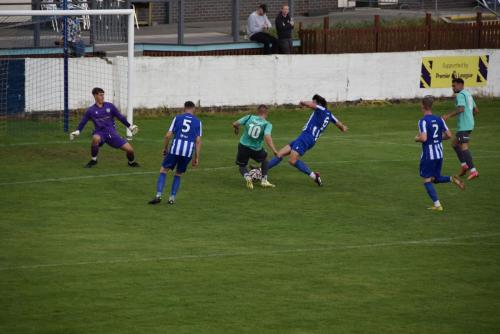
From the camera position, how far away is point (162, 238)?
55.1 ft

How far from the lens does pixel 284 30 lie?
108ft

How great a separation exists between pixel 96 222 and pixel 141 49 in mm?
14212

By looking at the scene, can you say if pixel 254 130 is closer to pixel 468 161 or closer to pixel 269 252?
pixel 468 161

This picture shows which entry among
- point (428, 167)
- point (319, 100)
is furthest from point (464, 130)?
point (428, 167)

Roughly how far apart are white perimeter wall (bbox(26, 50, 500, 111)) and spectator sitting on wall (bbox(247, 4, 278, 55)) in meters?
1.13

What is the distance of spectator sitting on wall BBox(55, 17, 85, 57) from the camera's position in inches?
1164

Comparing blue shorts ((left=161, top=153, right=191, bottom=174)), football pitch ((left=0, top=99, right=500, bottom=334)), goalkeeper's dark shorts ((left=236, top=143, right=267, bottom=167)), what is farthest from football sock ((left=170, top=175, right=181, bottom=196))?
goalkeeper's dark shorts ((left=236, top=143, right=267, bottom=167))

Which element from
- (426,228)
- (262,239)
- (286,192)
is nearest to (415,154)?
(286,192)

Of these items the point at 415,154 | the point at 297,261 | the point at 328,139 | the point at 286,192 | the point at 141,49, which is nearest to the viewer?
the point at 297,261

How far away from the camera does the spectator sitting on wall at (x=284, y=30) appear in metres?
33.0

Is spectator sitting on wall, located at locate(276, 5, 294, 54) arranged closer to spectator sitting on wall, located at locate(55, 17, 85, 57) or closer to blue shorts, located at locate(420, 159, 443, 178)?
spectator sitting on wall, located at locate(55, 17, 85, 57)

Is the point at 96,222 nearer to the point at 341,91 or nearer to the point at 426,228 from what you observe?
the point at 426,228

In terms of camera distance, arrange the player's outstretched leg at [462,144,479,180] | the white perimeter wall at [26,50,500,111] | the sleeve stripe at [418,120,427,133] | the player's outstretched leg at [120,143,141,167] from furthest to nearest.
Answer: the white perimeter wall at [26,50,500,111] → the player's outstretched leg at [120,143,141,167] → the player's outstretched leg at [462,144,479,180] → the sleeve stripe at [418,120,427,133]

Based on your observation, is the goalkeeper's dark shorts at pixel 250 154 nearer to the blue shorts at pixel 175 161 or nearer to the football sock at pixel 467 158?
the blue shorts at pixel 175 161
